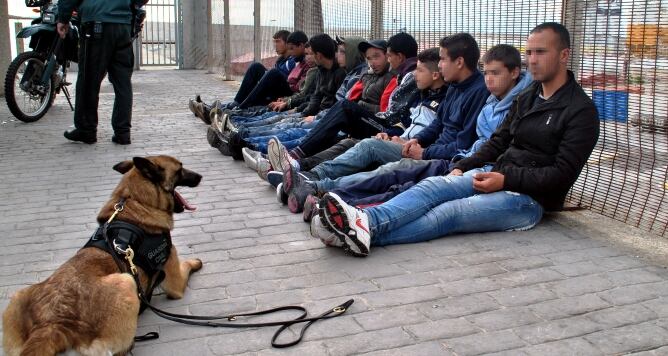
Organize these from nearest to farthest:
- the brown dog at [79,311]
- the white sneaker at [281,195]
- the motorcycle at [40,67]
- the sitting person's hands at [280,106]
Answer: the brown dog at [79,311] < the white sneaker at [281,195] < the sitting person's hands at [280,106] < the motorcycle at [40,67]

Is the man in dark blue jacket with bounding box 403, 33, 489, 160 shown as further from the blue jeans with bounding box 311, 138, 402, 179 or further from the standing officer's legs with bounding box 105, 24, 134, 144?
the standing officer's legs with bounding box 105, 24, 134, 144

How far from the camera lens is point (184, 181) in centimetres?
413

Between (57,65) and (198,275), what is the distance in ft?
24.1

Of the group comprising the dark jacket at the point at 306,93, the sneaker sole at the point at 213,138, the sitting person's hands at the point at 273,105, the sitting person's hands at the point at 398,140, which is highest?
the dark jacket at the point at 306,93

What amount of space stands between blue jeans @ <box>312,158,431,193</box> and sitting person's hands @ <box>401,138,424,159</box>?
0.43 feet

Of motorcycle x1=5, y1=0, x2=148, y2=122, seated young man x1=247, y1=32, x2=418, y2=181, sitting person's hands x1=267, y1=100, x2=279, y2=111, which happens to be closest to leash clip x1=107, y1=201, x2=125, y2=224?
seated young man x1=247, y1=32, x2=418, y2=181

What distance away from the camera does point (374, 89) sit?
291 inches

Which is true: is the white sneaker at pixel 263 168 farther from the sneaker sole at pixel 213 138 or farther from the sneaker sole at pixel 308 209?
the sneaker sole at pixel 213 138

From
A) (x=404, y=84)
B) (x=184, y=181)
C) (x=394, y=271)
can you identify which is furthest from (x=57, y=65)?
(x=394, y=271)

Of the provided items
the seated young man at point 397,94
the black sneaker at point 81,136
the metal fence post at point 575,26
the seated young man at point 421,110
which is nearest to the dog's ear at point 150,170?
the seated young man at point 421,110

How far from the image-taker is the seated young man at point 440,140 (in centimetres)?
559

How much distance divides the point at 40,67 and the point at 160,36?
39.5 ft

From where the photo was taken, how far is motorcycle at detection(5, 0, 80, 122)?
988cm

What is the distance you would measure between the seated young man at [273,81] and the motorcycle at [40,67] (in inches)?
80.5
